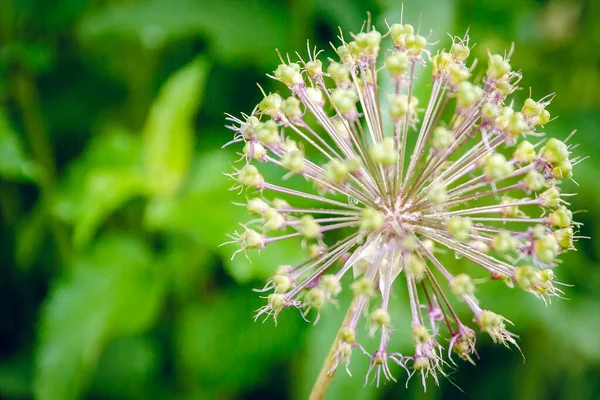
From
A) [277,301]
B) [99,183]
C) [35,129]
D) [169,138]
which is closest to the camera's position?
[277,301]

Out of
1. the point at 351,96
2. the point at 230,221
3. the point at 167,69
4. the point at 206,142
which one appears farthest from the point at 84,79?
the point at 351,96

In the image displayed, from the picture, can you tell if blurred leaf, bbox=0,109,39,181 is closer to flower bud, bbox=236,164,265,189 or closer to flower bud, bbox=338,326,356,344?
flower bud, bbox=236,164,265,189

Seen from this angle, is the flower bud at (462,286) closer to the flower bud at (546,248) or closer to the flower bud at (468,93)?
the flower bud at (546,248)

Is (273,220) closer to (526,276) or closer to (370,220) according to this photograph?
(370,220)

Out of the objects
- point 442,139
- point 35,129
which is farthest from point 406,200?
point 35,129

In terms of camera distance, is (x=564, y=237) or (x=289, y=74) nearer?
(x=564, y=237)

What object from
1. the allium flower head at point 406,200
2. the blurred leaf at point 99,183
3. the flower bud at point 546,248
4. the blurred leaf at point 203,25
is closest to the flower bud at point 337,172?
the allium flower head at point 406,200

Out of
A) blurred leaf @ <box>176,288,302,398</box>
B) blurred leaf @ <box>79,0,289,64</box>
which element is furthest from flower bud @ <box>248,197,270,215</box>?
blurred leaf @ <box>79,0,289,64</box>
